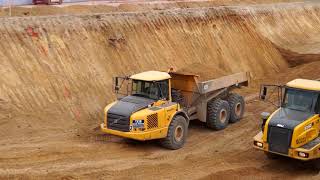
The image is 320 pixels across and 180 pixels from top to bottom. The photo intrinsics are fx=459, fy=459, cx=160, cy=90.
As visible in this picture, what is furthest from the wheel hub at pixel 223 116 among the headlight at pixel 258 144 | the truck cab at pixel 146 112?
the headlight at pixel 258 144

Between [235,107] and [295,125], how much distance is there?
17.7 feet

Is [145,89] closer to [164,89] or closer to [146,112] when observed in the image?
[164,89]

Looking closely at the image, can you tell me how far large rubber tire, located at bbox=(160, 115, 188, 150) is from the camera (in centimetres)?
1484

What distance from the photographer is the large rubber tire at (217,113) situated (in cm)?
1686

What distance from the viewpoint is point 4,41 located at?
18.2m

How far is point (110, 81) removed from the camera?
19906mm

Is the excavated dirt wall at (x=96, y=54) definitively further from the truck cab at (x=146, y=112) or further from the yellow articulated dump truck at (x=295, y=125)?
the yellow articulated dump truck at (x=295, y=125)

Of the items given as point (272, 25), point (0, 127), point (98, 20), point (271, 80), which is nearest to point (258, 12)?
point (272, 25)

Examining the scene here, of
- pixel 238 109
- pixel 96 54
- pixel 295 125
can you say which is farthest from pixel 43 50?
pixel 295 125

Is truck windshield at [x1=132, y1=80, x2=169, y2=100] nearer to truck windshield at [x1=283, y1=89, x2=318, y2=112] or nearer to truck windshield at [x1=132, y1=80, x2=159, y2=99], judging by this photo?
truck windshield at [x1=132, y1=80, x2=159, y2=99]

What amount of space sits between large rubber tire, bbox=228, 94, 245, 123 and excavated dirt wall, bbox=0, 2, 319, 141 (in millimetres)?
1269

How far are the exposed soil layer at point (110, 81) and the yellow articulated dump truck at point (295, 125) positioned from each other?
0.89 metres

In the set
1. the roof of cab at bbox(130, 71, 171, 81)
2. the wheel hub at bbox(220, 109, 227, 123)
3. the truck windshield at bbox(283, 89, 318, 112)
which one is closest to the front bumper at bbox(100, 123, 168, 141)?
the roof of cab at bbox(130, 71, 171, 81)

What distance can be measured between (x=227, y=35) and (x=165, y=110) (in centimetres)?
1410
